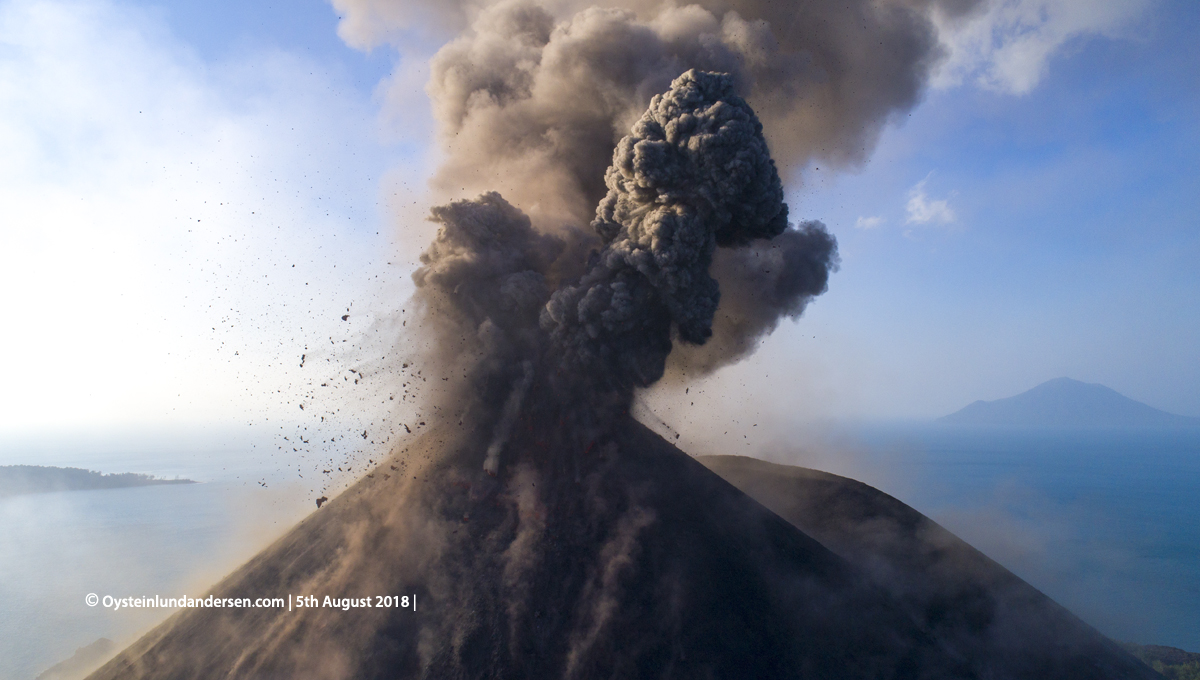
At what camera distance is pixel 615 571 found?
88.5 ft

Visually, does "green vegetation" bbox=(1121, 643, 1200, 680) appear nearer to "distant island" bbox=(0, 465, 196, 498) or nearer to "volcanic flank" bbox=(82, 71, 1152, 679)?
"volcanic flank" bbox=(82, 71, 1152, 679)

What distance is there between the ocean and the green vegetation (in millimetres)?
6143

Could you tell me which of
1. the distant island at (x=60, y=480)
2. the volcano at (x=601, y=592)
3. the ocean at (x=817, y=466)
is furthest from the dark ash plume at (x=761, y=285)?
the distant island at (x=60, y=480)

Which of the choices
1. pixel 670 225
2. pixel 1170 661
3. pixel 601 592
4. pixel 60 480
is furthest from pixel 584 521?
pixel 60 480

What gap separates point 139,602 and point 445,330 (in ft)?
219

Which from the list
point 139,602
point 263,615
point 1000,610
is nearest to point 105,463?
point 139,602

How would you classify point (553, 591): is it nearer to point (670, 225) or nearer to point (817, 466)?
point (670, 225)

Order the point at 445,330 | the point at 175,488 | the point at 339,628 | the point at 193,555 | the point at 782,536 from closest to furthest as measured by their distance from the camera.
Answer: the point at 339,628, the point at 782,536, the point at 445,330, the point at 193,555, the point at 175,488

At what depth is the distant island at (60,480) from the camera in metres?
131

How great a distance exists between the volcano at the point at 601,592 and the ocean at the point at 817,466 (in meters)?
12.0

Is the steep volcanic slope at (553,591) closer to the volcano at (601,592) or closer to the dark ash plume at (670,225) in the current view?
the volcano at (601,592)

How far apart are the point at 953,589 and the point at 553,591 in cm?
2150

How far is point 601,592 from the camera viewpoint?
26469 millimetres

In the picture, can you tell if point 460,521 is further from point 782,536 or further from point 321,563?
point 782,536
